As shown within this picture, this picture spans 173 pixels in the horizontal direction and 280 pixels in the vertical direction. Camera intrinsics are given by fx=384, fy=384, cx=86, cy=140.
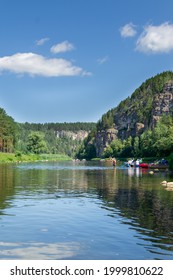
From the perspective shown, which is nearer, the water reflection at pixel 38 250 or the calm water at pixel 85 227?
the water reflection at pixel 38 250

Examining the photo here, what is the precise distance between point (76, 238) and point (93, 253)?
124 inches

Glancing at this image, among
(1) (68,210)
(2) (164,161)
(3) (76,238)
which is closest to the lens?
(3) (76,238)

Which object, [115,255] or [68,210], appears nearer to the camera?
[115,255]

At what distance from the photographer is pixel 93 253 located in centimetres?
1789

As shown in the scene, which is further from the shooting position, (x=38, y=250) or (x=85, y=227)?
(x=85, y=227)

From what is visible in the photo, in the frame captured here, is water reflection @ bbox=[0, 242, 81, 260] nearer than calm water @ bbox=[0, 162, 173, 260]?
Yes

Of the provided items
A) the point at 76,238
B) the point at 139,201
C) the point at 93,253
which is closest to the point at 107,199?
the point at 139,201

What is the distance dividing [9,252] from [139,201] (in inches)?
791

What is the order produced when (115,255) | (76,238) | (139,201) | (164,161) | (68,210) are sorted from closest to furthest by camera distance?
(115,255) → (76,238) → (68,210) → (139,201) → (164,161)

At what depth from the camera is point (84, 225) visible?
2459cm
